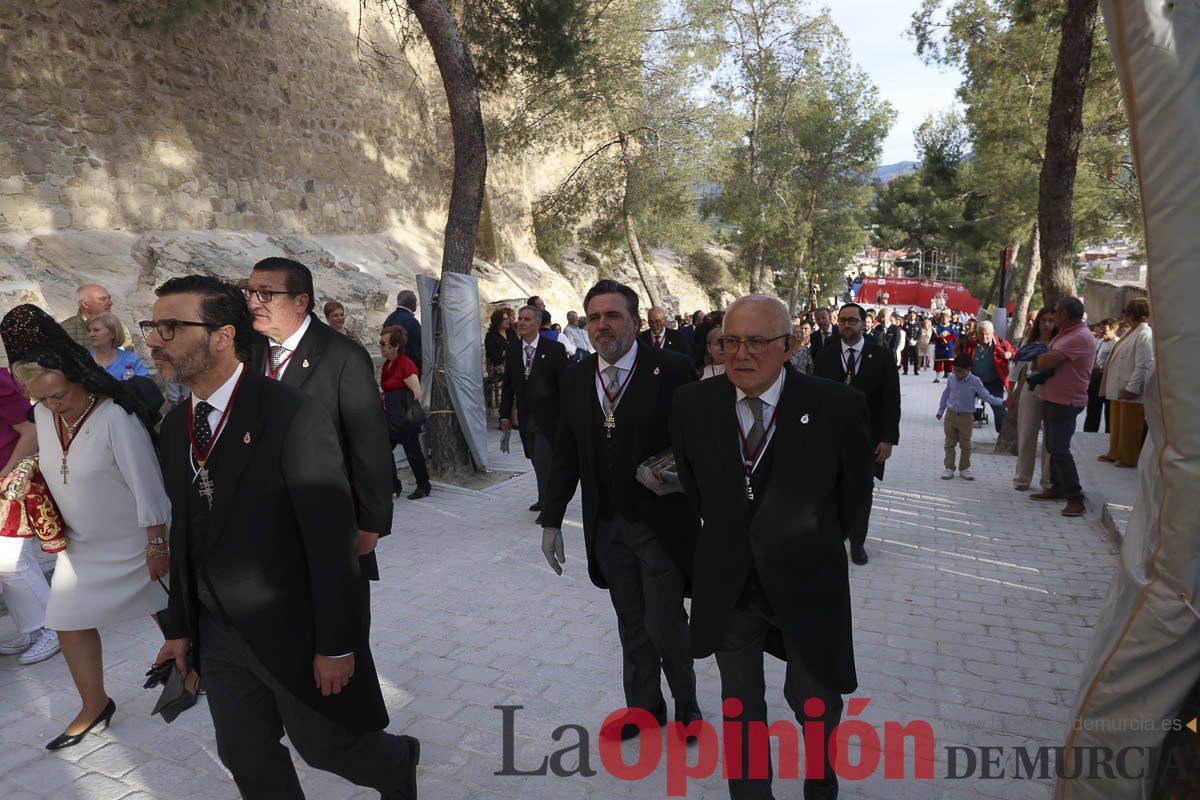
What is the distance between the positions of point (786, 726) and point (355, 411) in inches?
96.4

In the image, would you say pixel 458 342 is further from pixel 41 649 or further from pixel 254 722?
pixel 254 722

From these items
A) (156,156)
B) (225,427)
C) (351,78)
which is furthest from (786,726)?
(351,78)

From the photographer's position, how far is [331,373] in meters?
3.38

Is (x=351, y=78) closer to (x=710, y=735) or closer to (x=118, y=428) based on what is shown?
(x=118, y=428)

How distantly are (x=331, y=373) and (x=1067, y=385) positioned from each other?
6.56 metres

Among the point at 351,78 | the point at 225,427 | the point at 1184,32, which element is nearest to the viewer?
the point at 1184,32

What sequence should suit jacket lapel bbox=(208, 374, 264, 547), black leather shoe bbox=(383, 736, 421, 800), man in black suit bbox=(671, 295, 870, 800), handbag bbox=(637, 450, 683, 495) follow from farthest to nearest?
handbag bbox=(637, 450, 683, 495) → black leather shoe bbox=(383, 736, 421, 800) → man in black suit bbox=(671, 295, 870, 800) → suit jacket lapel bbox=(208, 374, 264, 547)

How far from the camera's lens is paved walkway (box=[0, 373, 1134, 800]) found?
3.12 meters

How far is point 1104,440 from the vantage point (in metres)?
10.9

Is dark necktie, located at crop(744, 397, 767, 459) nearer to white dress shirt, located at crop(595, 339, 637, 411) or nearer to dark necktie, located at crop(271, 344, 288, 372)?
white dress shirt, located at crop(595, 339, 637, 411)

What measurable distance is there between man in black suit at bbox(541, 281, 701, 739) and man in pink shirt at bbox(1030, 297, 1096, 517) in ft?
16.9

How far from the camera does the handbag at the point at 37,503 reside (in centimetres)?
329

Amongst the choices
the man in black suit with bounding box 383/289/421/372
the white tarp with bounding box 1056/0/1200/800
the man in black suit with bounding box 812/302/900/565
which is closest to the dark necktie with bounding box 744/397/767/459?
the white tarp with bounding box 1056/0/1200/800

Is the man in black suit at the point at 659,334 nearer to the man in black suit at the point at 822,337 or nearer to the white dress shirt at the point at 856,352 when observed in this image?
the man in black suit at the point at 822,337
